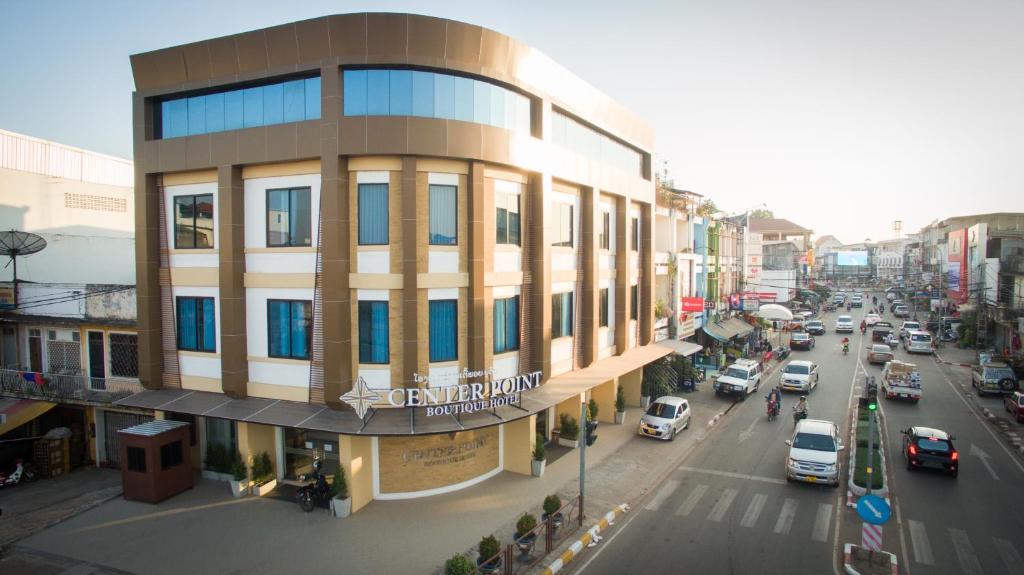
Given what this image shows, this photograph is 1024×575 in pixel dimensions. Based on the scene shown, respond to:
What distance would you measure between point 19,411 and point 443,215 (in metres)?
19.1

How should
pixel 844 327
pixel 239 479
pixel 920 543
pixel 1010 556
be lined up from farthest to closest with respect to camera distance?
pixel 844 327
pixel 239 479
pixel 920 543
pixel 1010 556

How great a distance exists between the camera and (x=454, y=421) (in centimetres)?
1673

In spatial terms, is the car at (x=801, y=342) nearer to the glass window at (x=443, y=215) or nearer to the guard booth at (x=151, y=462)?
the glass window at (x=443, y=215)

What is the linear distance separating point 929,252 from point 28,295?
123291 mm

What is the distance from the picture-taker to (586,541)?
15422 mm

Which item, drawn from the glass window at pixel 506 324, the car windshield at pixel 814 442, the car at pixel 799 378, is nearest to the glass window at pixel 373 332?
the glass window at pixel 506 324

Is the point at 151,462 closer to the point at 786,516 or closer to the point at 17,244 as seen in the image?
the point at 17,244

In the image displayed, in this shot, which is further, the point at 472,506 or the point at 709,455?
the point at 709,455

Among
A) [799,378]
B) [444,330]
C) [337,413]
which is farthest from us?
[799,378]

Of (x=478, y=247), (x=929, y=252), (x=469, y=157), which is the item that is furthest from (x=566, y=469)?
(x=929, y=252)

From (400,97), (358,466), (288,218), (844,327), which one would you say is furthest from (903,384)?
(844,327)

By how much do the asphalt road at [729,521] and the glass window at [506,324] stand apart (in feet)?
22.4

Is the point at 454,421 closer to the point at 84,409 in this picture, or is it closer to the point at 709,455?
the point at 709,455

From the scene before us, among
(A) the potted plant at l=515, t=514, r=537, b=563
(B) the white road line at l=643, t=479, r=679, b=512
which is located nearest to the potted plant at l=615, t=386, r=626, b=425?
(B) the white road line at l=643, t=479, r=679, b=512
